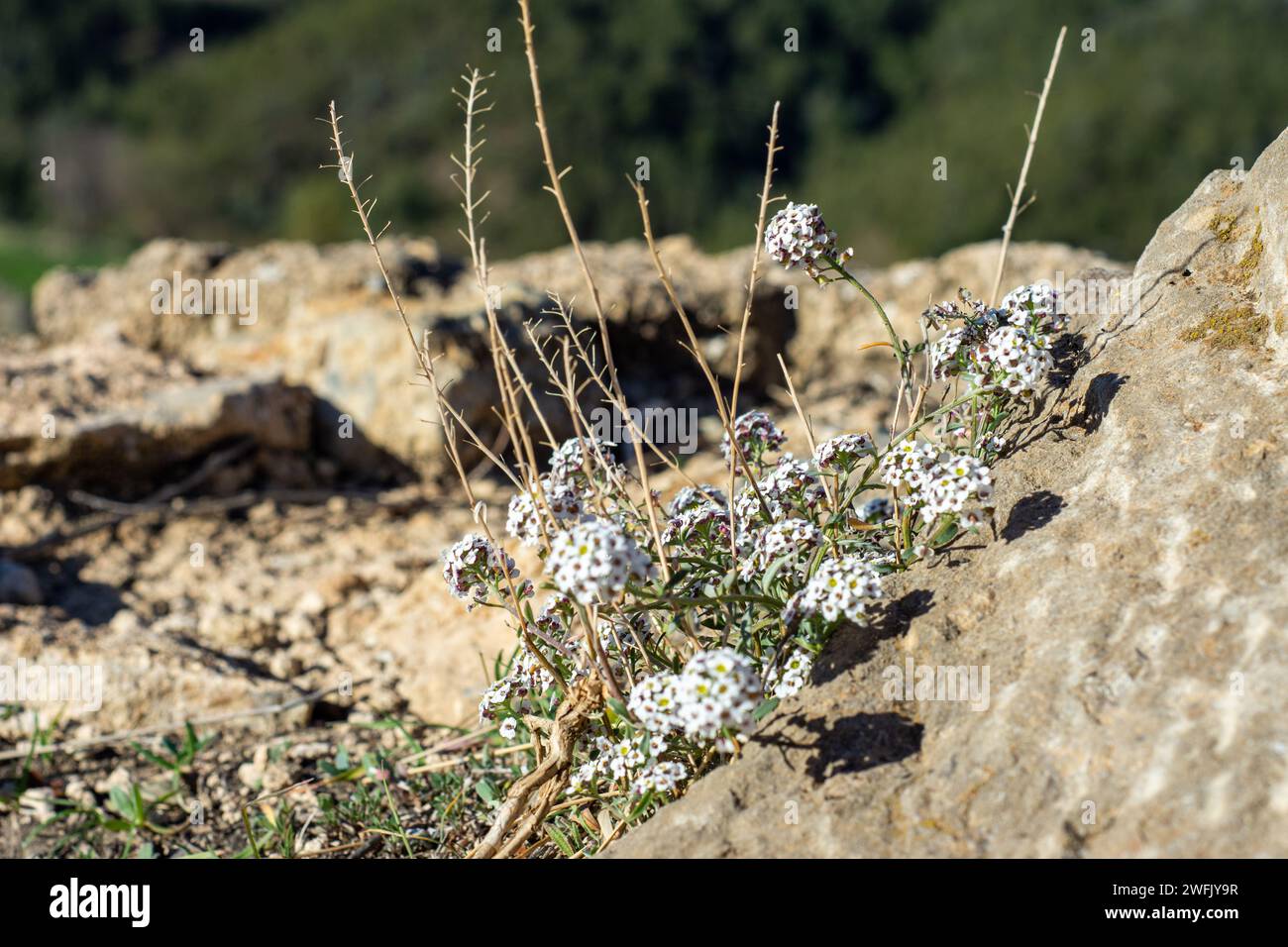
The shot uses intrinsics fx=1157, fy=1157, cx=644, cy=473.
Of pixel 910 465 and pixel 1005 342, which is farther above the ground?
pixel 1005 342

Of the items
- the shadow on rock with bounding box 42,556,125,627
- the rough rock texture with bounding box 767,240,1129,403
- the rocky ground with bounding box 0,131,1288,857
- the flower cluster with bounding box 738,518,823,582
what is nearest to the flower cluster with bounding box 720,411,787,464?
the flower cluster with bounding box 738,518,823,582

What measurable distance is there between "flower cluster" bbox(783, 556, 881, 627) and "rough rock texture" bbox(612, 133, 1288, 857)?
0.19m

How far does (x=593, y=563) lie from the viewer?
6.28 feet

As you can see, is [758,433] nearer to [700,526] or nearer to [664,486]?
[700,526]

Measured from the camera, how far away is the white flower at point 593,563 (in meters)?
1.90

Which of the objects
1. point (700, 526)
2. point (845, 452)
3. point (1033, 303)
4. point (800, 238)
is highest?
point (800, 238)

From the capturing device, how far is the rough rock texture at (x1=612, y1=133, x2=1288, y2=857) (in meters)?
1.80

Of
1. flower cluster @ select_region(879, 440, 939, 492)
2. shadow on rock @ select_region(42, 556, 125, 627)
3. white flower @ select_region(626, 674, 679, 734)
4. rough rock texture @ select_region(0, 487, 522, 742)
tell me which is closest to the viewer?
white flower @ select_region(626, 674, 679, 734)

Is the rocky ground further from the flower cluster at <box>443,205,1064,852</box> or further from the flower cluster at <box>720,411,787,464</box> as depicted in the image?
the flower cluster at <box>720,411,787,464</box>

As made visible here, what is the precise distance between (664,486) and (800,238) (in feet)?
5.70

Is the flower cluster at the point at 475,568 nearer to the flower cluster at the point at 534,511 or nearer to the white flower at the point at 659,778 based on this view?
the flower cluster at the point at 534,511

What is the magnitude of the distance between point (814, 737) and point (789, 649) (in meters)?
0.28

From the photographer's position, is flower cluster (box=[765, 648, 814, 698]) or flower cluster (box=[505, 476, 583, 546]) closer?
flower cluster (box=[765, 648, 814, 698])

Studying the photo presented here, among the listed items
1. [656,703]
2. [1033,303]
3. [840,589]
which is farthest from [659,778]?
[1033,303]
